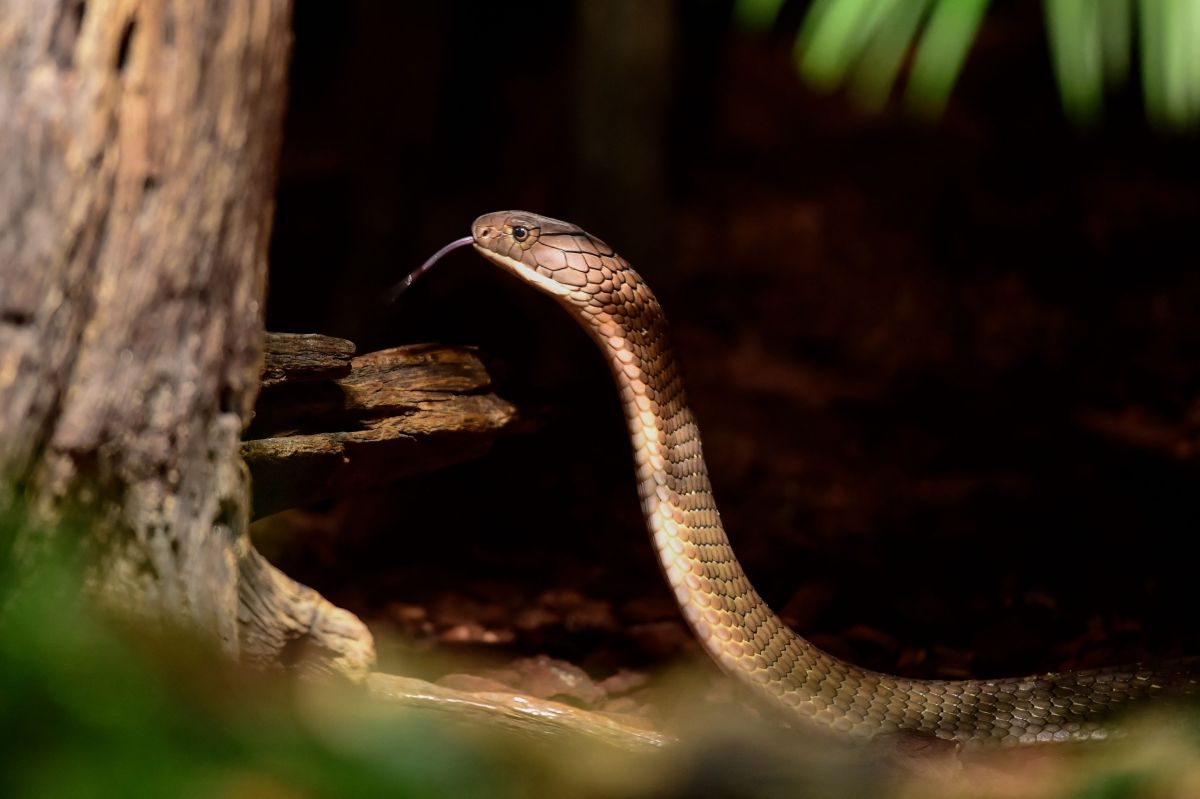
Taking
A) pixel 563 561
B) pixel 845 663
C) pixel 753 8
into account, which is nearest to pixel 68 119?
pixel 753 8

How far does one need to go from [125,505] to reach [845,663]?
219 cm

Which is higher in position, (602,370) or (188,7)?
(602,370)

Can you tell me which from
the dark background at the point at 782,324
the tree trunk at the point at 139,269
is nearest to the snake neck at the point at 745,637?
the dark background at the point at 782,324

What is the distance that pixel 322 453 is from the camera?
8.85 ft

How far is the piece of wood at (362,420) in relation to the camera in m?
2.63

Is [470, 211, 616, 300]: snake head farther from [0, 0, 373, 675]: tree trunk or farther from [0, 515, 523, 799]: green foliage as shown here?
[0, 515, 523, 799]: green foliage

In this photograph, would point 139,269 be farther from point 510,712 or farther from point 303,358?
point 510,712

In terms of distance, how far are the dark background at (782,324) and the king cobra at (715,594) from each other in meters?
0.33

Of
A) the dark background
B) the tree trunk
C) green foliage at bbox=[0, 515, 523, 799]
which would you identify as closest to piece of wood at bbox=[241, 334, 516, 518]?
the dark background

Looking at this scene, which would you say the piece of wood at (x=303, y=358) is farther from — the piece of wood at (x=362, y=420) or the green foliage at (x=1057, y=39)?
the green foliage at (x=1057, y=39)

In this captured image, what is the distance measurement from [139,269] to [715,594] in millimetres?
1839

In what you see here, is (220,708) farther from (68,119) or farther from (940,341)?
(940,341)

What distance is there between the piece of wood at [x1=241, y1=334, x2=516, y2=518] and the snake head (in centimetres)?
29

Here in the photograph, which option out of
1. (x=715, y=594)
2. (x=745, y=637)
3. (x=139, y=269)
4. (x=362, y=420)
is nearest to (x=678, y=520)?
(x=715, y=594)
